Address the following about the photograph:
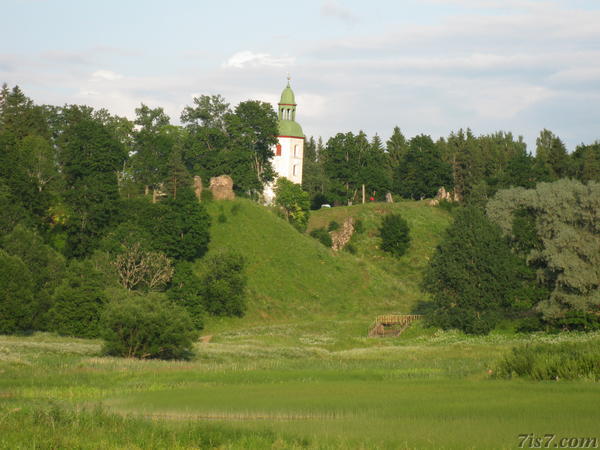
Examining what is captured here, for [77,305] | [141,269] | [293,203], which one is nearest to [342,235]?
[293,203]

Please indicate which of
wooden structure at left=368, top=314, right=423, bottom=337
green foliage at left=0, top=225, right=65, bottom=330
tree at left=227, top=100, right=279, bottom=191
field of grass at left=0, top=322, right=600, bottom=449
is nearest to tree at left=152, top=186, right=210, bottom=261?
green foliage at left=0, top=225, right=65, bottom=330

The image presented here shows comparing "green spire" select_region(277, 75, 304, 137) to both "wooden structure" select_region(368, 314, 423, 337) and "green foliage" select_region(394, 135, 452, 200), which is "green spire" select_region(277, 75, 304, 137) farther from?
"wooden structure" select_region(368, 314, 423, 337)

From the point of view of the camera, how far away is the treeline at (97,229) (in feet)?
219

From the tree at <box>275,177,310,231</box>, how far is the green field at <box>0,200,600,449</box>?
93.1ft

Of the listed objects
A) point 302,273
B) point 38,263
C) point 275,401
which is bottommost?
point 275,401

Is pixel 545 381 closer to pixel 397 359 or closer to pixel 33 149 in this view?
pixel 397 359

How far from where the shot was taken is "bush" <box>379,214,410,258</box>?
115 metres

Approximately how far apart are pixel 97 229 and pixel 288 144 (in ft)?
166

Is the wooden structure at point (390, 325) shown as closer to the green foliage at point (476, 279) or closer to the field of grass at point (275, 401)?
the green foliage at point (476, 279)

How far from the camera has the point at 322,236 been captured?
370 feet

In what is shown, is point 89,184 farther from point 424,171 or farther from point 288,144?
point 424,171

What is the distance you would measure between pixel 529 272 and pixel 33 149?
174 feet

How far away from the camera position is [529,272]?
2891 inches

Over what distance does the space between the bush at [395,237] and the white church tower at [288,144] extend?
20314 millimetres
